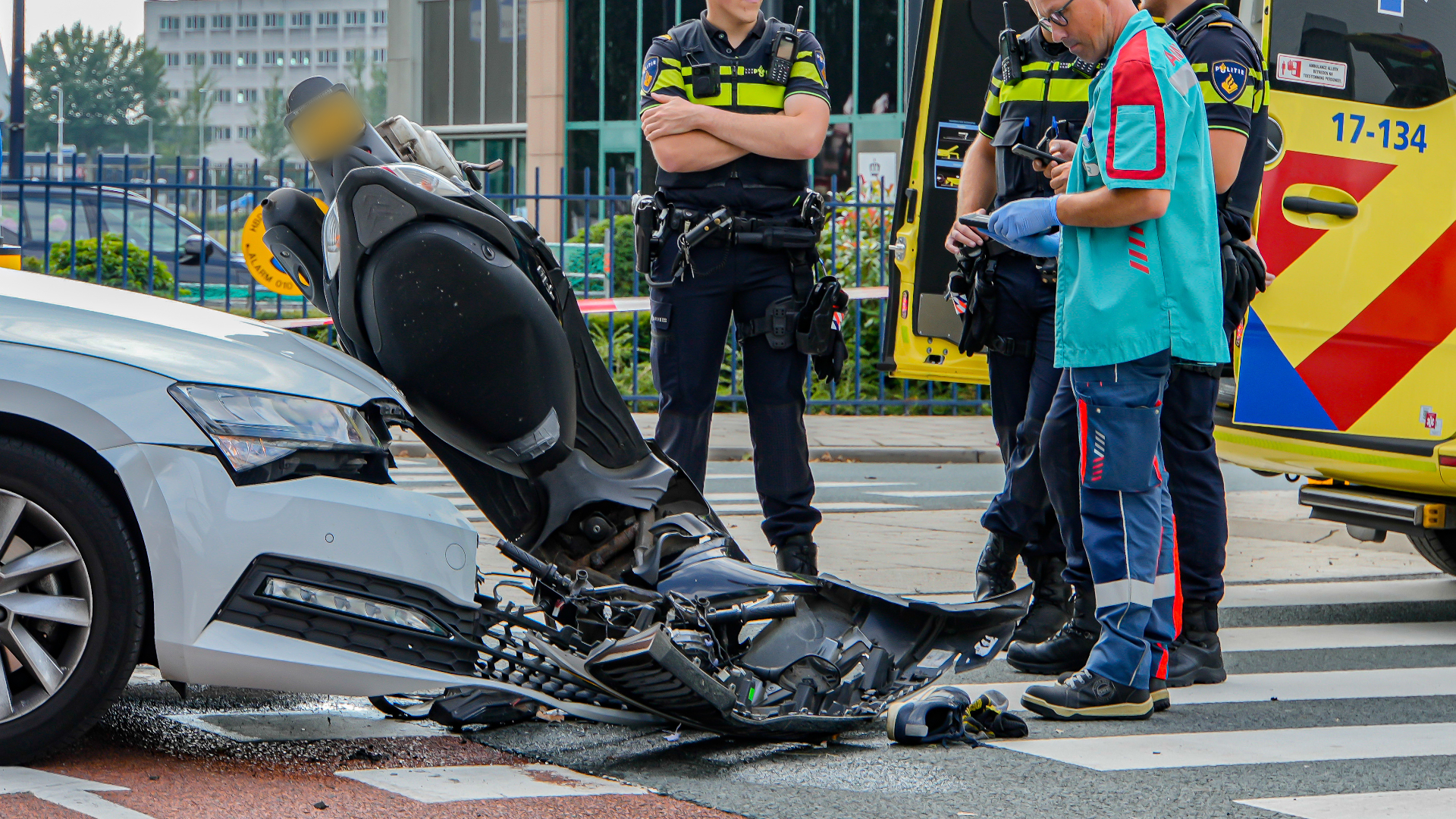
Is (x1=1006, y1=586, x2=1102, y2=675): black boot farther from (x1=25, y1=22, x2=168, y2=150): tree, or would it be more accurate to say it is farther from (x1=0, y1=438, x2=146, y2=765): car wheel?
(x1=25, y1=22, x2=168, y2=150): tree

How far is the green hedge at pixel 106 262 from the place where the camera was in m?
11.9

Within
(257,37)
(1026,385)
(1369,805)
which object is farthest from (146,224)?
(257,37)

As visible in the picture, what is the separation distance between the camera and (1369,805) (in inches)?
129

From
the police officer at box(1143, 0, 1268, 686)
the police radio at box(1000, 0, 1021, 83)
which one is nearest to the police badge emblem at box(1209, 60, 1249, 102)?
the police officer at box(1143, 0, 1268, 686)

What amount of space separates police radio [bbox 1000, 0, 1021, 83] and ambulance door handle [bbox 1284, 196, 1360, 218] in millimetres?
1152

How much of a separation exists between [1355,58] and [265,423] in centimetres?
374

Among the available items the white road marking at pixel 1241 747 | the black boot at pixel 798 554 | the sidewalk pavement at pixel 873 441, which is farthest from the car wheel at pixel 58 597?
the sidewalk pavement at pixel 873 441

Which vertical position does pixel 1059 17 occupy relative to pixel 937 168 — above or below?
above

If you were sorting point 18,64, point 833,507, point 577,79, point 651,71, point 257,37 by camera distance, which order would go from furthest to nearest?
point 257,37, point 577,79, point 18,64, point 833,507, point 651,71

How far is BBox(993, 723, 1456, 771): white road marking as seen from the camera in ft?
11.8

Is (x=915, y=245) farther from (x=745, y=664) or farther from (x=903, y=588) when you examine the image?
(x=745, y=664)

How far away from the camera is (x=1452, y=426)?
516 centimetres

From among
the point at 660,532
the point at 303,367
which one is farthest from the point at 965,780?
the point at 303,367

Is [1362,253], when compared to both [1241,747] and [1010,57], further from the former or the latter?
[1241,747]
